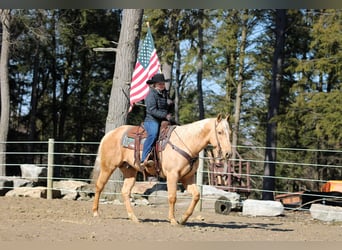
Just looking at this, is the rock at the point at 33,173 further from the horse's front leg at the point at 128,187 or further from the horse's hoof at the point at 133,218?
the horse's hoof at the point at 133,218

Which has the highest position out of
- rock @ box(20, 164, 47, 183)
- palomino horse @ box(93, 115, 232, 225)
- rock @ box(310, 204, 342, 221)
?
palomino horse @ box(93, 115, 232, 225)

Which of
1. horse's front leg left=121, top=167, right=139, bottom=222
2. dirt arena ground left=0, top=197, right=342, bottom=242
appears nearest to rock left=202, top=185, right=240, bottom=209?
dirt arena ground left=0, top=197, right=342, bottom=242

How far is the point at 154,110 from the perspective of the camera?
6.87 m

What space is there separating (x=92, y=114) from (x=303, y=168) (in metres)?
10.6

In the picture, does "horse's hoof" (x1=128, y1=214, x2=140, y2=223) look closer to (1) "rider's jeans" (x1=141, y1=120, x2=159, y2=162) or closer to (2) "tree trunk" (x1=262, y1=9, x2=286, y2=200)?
(1) "rider's jeans" (x1=141, y1=120, x2=159, y2=162)

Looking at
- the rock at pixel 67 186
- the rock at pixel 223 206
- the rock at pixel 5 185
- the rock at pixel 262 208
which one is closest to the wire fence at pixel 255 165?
the rock at pixel 67 186

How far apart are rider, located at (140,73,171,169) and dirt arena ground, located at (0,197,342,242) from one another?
3.26ft

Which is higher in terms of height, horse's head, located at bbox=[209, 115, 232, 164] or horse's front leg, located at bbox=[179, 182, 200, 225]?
horse's head, located at bbox=[209, 115, 232, 164]

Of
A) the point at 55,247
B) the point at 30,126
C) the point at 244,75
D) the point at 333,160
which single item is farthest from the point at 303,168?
the point at 55,247

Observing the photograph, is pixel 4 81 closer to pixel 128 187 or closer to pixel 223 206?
pixel 223 206

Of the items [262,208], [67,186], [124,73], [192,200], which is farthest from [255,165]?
[192,200]

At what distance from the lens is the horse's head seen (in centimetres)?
651

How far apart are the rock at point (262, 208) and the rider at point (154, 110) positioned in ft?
12.1

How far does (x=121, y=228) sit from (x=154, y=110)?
1.52 m
